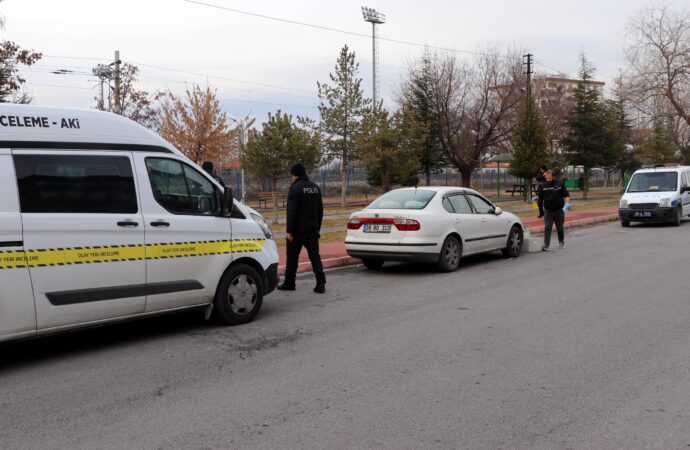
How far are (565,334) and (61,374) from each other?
4.78 meters

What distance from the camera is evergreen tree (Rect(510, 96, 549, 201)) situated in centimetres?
3294

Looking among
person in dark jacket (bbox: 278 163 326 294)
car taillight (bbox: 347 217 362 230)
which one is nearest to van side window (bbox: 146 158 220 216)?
person in dark jacket (bbox: 278 163 326 294)

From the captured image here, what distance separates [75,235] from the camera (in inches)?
229

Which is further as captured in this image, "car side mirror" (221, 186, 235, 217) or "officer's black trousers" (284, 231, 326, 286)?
"officer's black trousers" (284, 231, 326, 286)

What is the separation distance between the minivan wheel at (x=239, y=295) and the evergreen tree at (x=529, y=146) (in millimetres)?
27749

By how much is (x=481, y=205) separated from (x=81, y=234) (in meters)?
8.06

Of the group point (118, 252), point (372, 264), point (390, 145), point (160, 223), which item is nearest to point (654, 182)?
point (390, 145)

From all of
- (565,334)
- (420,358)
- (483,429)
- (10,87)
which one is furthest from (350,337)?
(10,87)

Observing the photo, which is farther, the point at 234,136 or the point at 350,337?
Answer: the point at 234,136

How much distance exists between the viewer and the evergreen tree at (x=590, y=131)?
3762 cm

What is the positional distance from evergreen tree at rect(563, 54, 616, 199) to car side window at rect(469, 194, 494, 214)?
27995mm

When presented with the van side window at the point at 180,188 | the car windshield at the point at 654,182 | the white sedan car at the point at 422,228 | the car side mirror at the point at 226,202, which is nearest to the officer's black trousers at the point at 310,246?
the white sedan car at the point at 422,228

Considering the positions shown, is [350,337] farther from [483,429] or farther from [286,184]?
[286,184]

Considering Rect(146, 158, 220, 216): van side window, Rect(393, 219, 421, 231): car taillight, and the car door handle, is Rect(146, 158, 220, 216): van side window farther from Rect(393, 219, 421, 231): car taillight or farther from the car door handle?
Rect(393, 219, 421, 231): car taillight
